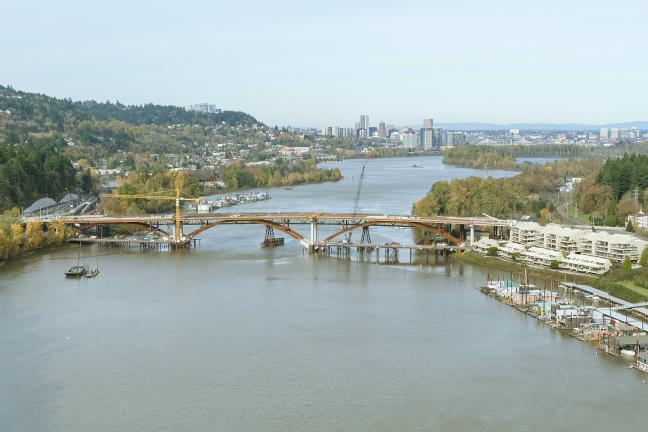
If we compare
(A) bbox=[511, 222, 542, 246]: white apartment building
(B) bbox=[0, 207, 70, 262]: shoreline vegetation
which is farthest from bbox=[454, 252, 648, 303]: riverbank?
(B) bbox=[0, 207, 70, 262]: shoreline vegetation

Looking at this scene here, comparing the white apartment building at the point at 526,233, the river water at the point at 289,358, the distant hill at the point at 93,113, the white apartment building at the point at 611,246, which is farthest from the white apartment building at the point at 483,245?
the distant hill at the point at 93,113

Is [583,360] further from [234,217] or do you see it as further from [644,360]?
[234,217]

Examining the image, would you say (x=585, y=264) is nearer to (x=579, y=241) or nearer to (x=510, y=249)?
(x=579, y=241)

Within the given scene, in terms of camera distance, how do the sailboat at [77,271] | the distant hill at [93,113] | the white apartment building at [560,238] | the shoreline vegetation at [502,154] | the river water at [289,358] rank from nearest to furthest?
the river water at [289,358] < the sailboat at [77,271] < the white apartment building at [560,238] < the distant hill at [93,113] < the shoreline vegetation at [502,154]

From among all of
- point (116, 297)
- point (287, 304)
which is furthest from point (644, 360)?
point (116, 297)

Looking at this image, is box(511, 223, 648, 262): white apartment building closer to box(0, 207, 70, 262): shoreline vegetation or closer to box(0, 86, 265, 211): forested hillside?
box(0, 207, 70, 262): shoreline vegetation

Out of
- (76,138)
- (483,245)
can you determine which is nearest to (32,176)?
(483,245)

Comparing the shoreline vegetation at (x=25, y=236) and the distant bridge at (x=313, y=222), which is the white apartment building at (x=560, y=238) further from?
the shoreline vegetation at (x=25, y=236)
